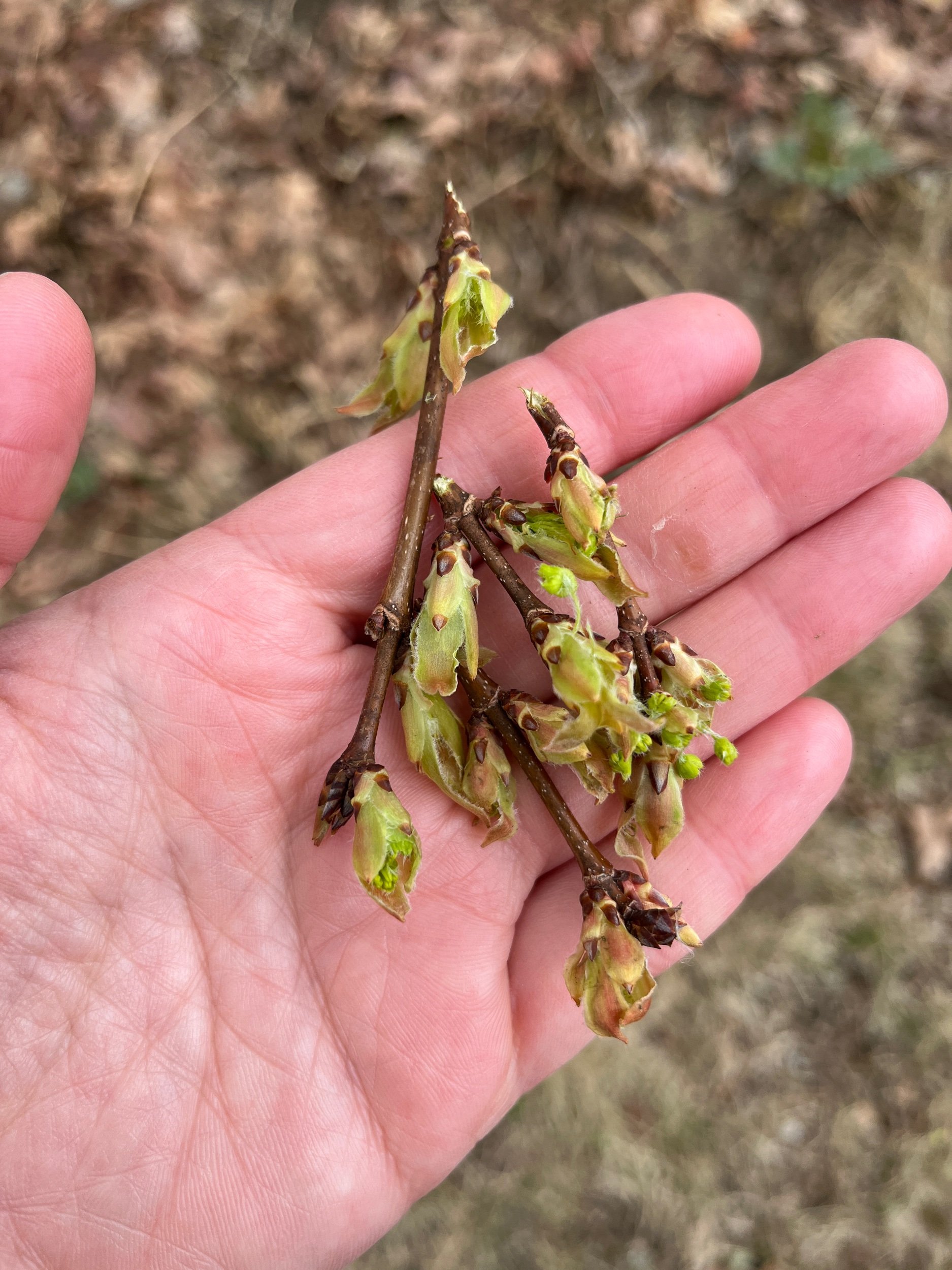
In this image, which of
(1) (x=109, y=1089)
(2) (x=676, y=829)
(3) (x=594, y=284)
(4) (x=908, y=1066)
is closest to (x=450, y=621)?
(2) (x=676, y=829)

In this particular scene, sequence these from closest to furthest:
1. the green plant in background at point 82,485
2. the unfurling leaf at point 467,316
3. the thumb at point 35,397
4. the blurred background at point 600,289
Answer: the thumb at point 35,397 → the unfurling leaf at point 467,316 → the blurred background at point 600,289 → the green plant in background at point 82,485

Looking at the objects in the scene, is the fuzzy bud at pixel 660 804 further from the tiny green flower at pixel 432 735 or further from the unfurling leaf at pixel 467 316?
the unfurling leaf at pixel 467 316

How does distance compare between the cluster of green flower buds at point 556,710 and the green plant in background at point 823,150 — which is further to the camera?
the green plant in background at point 823,150

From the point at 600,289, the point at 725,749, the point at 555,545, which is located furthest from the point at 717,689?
the point at 600,289

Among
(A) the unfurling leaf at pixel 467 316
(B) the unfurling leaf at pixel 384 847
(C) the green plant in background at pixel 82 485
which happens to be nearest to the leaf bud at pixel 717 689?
(B) the unfurling leaf at pixel 384 847

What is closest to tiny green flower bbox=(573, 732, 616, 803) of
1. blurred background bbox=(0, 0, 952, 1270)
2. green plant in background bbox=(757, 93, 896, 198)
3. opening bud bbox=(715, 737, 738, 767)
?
opening bud bbox=(715, 737, 738, 767)

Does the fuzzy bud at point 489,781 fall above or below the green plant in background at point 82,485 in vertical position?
below

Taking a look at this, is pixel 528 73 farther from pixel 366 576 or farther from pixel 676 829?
pixel 676 829
